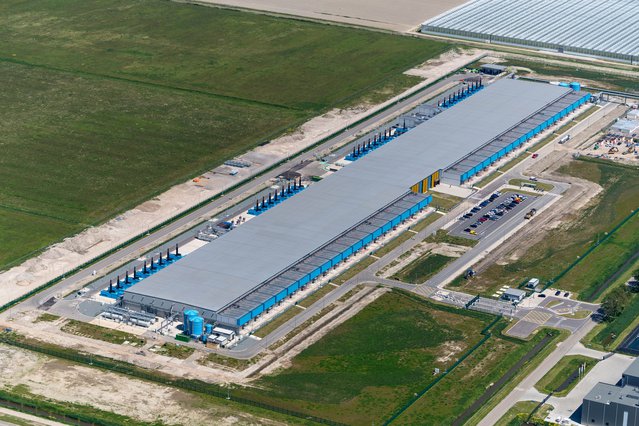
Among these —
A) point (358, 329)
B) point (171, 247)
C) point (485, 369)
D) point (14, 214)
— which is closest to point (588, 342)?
point (485, 369)

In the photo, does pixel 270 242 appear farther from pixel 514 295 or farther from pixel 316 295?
pixel 514 295

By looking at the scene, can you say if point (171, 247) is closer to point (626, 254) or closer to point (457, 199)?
point (457, 199)

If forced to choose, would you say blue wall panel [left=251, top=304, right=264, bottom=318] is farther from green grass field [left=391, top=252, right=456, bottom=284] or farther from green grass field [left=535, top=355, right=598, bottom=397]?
green grass field [left=535, top=355, right=598, bottom=397]

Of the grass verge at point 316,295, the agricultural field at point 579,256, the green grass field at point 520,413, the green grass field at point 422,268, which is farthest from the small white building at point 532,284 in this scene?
the green grass field at point 520,413

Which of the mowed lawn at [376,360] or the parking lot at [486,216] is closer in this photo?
the mowed lawn at [376,360]

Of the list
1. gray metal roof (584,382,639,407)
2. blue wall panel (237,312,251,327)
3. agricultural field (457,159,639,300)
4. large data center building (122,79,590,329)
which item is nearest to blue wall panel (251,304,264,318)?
large data center building (122,79,590,329)

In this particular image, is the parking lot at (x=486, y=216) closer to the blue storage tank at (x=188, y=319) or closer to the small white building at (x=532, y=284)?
the small white building at (x=532, y=284)
